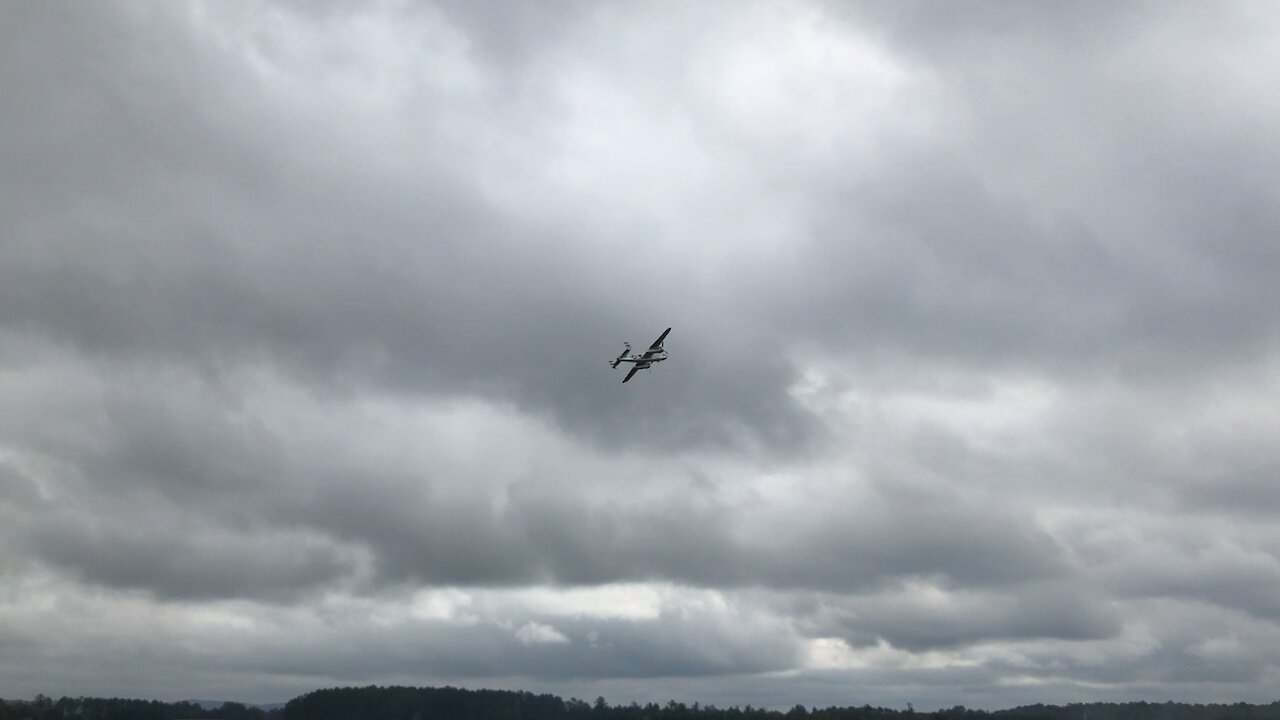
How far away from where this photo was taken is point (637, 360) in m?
139
